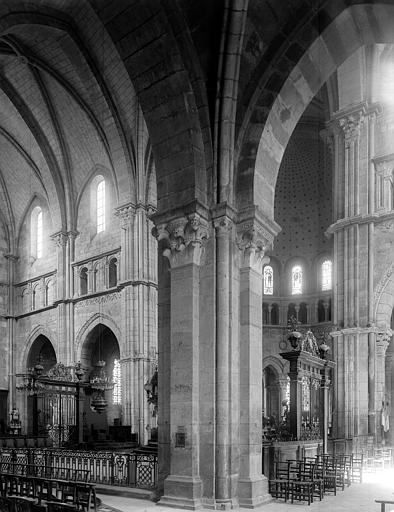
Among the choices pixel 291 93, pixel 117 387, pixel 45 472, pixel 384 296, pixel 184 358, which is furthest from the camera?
pixel 117 387

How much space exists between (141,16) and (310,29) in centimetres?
333

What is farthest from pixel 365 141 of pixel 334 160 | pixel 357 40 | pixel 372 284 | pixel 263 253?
pixel 263 253

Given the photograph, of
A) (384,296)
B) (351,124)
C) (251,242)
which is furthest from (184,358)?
(351,124)

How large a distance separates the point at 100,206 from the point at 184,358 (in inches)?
802

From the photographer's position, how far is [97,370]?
3109 cm

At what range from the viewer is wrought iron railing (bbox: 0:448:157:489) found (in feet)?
43.5

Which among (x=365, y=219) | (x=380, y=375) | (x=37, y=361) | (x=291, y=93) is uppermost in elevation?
(x=291, y=93)

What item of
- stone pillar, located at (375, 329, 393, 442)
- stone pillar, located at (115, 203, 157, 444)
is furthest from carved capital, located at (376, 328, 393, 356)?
stone pillar, located at (115, 203, 157, 444)

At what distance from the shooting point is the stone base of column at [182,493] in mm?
10883

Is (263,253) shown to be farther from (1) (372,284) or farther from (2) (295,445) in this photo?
(1) (372,284)

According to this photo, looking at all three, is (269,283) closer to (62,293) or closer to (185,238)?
(62,293)

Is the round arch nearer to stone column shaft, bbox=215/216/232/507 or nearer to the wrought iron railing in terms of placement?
stone column shaft, bbox=215/216/232/507

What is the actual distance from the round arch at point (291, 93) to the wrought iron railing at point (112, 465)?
6042 millimetres

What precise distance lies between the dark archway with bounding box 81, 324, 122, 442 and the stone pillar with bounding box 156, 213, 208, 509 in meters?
15.0
